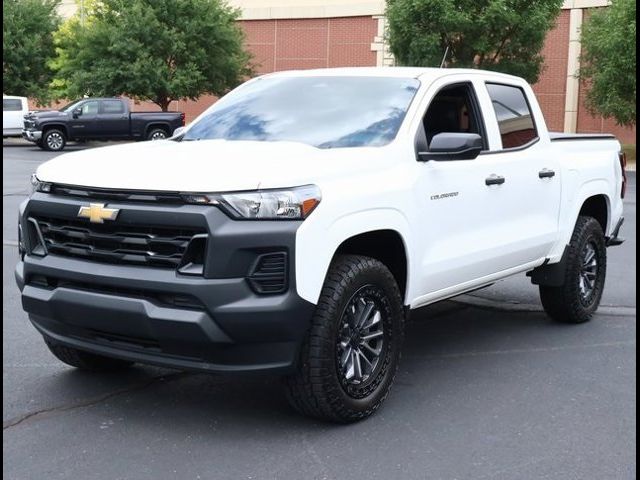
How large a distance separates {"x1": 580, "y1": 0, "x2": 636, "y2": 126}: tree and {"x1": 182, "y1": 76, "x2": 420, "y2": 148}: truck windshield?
21432 millimetres

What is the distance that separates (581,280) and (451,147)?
2.52 metres

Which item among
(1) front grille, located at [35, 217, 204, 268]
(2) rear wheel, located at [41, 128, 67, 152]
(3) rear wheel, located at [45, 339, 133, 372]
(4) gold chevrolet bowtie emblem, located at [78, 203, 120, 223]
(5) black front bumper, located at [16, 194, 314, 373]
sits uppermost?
(4) gold chevrolet bowtie emblem, located at [78, 203, 120, 223]

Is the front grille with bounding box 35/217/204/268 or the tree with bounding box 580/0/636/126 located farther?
the tree with bounding box 580/0/636/126

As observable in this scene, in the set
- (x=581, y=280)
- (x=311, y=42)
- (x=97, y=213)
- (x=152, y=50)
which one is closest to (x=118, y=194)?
→ (x=97, y=213)

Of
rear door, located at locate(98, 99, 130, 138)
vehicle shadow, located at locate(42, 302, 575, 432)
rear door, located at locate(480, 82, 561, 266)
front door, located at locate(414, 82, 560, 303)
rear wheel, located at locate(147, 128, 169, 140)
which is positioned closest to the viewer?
vehicle shadow, located at locate(42, 302, 575, 432)

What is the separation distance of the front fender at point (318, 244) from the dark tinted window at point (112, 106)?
26.1 m

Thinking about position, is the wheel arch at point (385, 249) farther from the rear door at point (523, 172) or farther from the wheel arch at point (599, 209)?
the wheel arch at point (599, 209)

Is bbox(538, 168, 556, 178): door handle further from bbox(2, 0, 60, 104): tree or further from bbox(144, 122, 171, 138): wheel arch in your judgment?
bbox(2, 0, 60, 104): tree

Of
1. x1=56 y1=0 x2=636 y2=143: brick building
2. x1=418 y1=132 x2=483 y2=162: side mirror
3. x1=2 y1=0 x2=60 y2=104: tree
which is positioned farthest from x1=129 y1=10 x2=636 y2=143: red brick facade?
x1=418 y1=132 x2=483 y2=162: side mirror

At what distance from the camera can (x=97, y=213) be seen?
4.28 meters

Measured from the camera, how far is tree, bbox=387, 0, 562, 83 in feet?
87.8

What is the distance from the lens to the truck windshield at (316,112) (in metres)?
5.15

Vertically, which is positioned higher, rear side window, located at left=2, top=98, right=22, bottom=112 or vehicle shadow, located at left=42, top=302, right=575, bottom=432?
rear side window, located at left=2, top=98, right=22, bottom=112

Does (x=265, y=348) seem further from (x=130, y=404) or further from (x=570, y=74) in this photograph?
(x=570, y=74)
